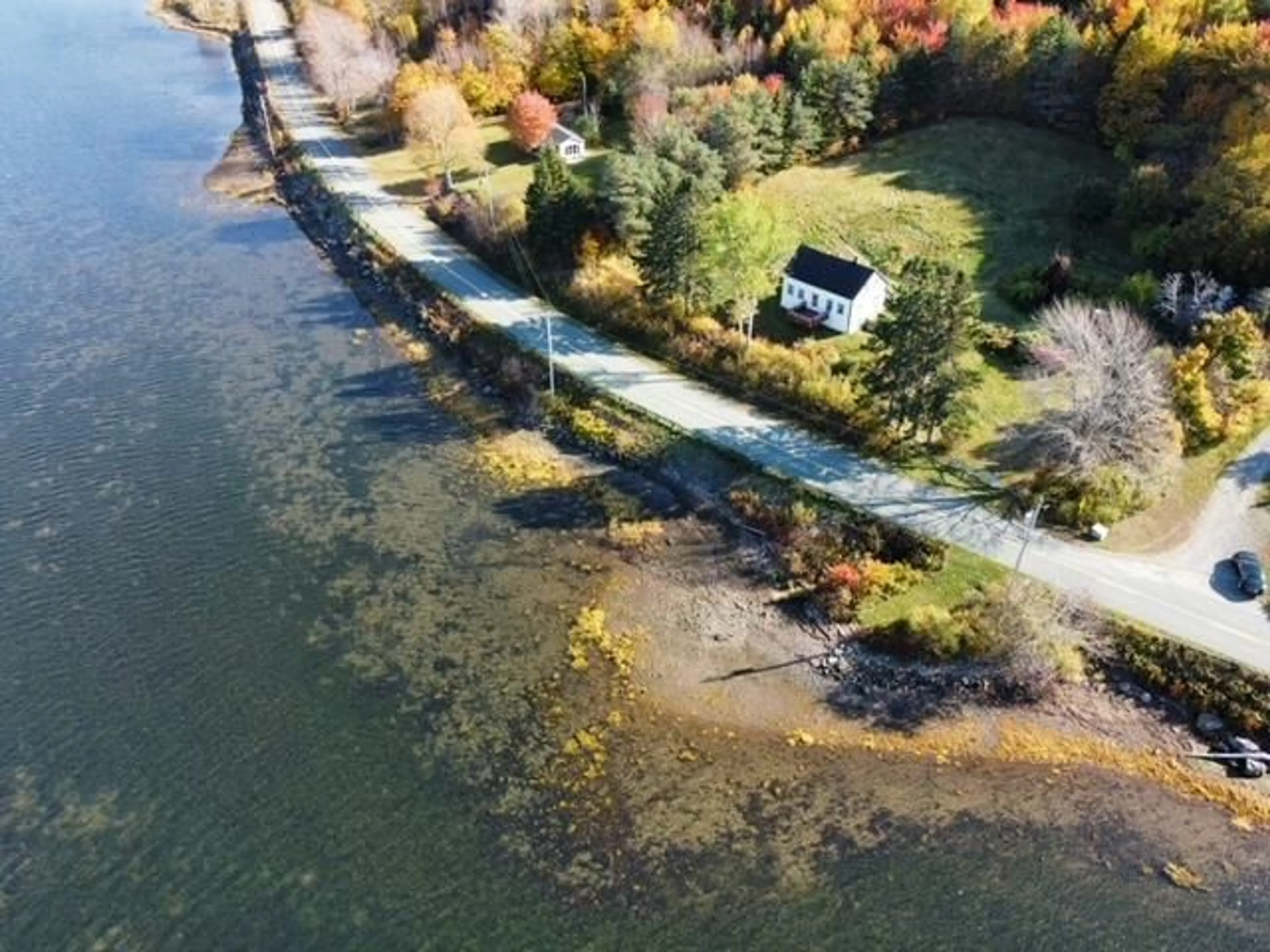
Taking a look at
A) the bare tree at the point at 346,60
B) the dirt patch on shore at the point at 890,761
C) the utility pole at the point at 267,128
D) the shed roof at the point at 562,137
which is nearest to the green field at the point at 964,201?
the shed roof at the point at 562,137

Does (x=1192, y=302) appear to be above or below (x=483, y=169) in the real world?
above

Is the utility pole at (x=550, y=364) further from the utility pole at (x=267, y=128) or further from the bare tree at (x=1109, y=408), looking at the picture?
the utility pole at (x=267, y=128)

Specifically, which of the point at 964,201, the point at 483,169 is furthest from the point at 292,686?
the point at 964,201

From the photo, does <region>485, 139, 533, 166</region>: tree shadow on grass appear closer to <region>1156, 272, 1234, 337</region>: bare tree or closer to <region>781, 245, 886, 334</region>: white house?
<region>781, 245, 886, 334</region>: white house

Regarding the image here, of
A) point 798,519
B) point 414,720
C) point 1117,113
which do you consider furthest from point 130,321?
point 1117,113

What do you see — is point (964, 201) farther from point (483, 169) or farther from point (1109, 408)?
point (483, 169)

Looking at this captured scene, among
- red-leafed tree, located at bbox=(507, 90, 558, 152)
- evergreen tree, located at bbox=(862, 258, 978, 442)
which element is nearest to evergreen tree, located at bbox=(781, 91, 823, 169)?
red-leafed tree, located at bbox=(507, 90, 558, 152)

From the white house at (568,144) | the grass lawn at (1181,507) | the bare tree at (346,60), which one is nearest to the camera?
the grass lawn at (1181,507)
